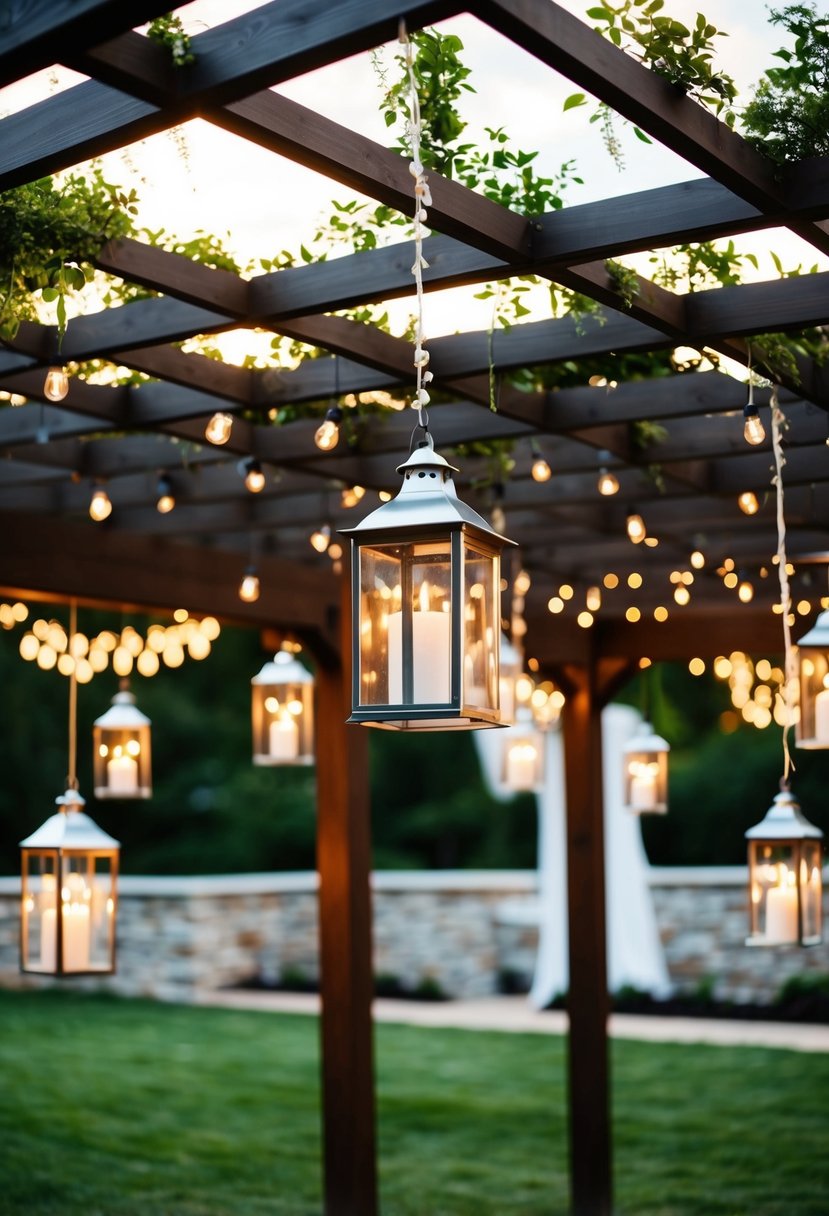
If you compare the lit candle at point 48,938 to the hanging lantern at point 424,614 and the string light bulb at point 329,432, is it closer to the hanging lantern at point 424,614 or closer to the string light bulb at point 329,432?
the string light bulb at point 329,432

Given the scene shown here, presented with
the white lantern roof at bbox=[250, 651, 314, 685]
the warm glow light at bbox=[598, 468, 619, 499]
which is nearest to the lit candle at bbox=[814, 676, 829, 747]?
the warm glow light at bbox=[598, 468, 619, 499]

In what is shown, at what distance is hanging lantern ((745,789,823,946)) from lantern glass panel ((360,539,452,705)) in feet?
9.32

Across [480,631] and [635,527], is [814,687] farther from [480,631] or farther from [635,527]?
[480,631]

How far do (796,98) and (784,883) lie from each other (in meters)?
2.89

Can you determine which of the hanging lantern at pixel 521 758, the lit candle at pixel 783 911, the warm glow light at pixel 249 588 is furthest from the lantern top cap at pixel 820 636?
the hanging lantern at pixel 521 758

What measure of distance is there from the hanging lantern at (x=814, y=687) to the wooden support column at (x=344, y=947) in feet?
6.54

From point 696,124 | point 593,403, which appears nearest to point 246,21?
point 696,124

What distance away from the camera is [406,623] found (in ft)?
8.65

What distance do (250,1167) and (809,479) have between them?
4.35 metres

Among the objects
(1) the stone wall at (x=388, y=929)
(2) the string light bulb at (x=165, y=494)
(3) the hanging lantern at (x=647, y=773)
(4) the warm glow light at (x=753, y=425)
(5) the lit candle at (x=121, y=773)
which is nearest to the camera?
(4) the warm glow light at (x=753, y=425)

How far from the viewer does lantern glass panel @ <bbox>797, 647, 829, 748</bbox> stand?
5113mm

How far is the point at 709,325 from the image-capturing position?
3859 mm

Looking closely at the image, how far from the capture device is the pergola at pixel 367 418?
8.70ft

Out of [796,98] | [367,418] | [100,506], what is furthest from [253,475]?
[796,98]
